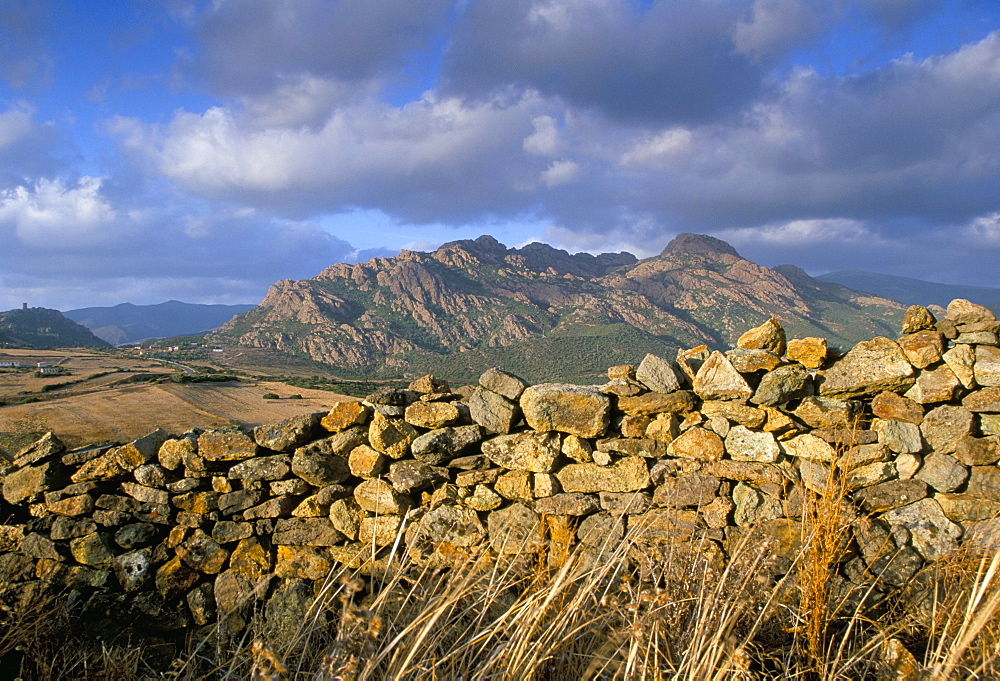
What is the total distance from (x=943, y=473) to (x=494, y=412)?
3.64m

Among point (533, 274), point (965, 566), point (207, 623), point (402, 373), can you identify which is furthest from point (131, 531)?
point (533, 274)

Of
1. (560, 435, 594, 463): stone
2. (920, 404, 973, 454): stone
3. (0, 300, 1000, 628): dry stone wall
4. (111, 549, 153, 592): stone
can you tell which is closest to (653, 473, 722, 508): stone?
(0, 300, 1000, 628): dry stone wall

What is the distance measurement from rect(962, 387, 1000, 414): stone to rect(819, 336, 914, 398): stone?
1.39ft

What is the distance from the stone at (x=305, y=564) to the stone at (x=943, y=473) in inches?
202

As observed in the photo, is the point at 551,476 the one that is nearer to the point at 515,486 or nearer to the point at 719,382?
the point at 515,486

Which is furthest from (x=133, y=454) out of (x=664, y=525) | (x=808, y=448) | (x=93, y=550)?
(x=808, y=448)

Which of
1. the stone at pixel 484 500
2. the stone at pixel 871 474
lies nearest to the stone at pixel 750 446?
the stone at pixel 871 474

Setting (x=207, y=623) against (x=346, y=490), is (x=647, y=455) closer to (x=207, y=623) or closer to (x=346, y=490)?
(x=346, y=490)

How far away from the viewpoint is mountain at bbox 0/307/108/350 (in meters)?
77.9

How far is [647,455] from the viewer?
14.7 feet

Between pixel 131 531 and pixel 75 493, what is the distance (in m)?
0.67

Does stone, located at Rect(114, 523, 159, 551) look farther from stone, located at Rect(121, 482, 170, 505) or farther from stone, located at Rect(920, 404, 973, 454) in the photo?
stone, located at Rect(920, 404, 973, 454)

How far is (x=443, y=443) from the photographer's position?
470 centimetres

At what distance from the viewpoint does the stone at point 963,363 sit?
4234 millimetres
